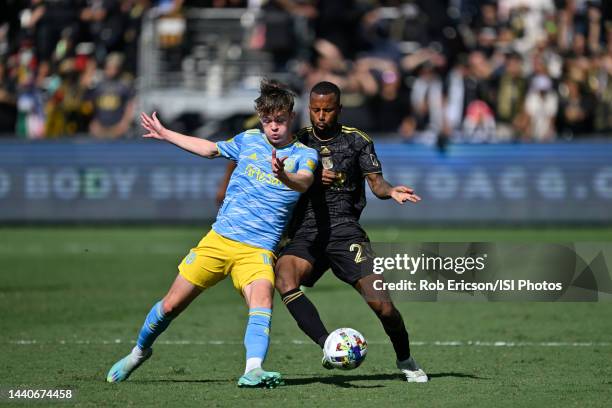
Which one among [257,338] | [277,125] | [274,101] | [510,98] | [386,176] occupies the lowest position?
[386,176]

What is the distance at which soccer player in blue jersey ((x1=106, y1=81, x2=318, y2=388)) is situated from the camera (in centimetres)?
800

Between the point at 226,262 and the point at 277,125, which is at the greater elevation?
the point at 277,125

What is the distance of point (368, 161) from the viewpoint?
8.52 meters

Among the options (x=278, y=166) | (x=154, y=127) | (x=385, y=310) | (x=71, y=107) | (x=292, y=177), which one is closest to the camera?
(x=278, y=166)

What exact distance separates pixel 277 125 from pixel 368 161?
862 millimetres

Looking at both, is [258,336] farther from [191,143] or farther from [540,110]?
[540,110]

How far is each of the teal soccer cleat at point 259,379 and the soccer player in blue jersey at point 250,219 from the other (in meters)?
0.01

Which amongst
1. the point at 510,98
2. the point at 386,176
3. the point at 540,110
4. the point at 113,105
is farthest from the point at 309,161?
the point at 113,105

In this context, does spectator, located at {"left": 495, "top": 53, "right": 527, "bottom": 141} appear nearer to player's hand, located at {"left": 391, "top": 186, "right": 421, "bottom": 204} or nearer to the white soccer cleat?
the white soccer cleat

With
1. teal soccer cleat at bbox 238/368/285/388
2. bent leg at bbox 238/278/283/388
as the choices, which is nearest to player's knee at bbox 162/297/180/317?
bent leg at bbox 238/278/283/388

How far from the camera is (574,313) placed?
13266 millimetres

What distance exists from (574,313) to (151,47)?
13784 mm

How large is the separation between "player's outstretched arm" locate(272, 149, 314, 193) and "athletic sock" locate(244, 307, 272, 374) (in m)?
0.87

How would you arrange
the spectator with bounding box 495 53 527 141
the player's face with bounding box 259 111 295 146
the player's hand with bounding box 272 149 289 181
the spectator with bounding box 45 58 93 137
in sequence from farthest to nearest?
the spectator with bounding box 45 58 93 137 → the spectator with bounding box 495 53 527 141 → the player's face with bounding box 259 111 295 146 → the player's hand with bounding box 272 149 289 181
